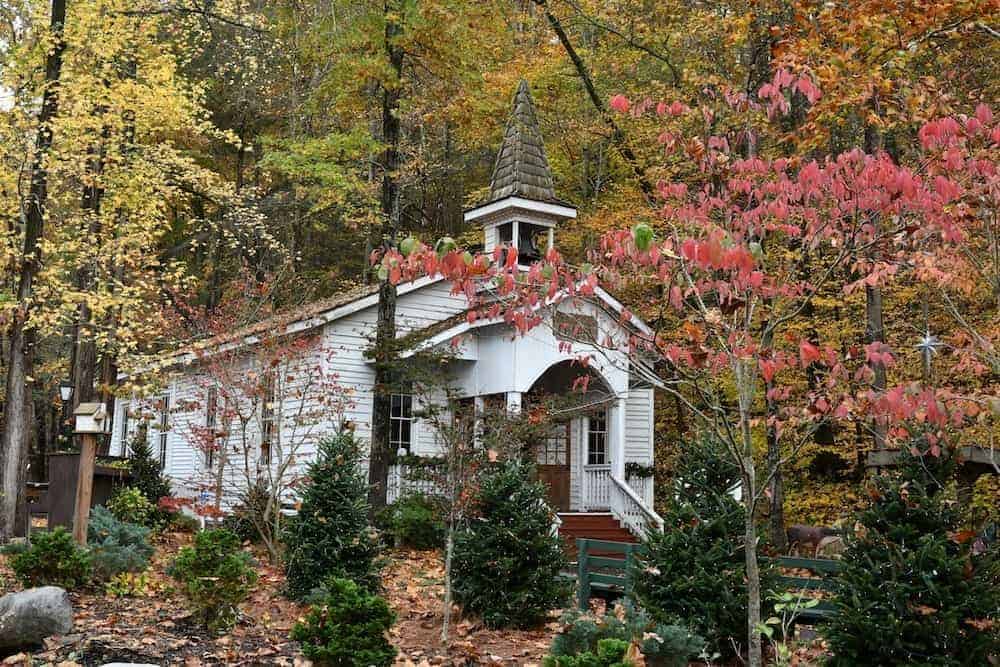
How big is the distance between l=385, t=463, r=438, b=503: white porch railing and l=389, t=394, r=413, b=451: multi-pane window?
31.9 inches

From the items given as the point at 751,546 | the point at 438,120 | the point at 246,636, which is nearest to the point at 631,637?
the point at 751,546

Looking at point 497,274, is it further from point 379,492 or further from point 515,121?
point 515,121

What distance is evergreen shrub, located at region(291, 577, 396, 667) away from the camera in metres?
A: 7.76

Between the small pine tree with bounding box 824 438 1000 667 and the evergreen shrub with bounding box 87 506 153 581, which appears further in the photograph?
the evergreen shrub with bounding box 87 506 153 581

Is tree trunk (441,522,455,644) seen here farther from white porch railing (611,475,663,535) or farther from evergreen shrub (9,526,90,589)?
white porch railing (611,475,663,535)

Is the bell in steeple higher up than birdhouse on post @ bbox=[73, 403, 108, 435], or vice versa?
the bell in steeple

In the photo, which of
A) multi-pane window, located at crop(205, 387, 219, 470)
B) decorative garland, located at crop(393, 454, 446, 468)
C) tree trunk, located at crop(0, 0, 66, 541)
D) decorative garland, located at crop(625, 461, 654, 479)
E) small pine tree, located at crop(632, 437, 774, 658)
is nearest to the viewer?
small pine tree, located at crop(632, 437, 774, 658)

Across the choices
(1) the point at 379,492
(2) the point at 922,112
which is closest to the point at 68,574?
(1) the point at 379,492

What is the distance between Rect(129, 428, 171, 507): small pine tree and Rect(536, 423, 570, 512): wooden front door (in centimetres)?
721

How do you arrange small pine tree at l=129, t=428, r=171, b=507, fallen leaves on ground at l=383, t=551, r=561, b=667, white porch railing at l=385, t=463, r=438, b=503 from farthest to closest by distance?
small pine tree at l=129, t=428, r=171, b=507 → white porch railing at l=385, t=463, r=438, b=503 → fallen leaves on ground at l=383, t=551, r=561, b=667

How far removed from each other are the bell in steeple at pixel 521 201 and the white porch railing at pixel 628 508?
4.55 meters

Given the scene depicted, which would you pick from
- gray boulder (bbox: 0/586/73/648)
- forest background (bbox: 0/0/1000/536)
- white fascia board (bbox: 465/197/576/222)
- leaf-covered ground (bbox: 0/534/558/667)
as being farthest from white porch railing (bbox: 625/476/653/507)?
gray boulder (bbox: 0/586/73/648)

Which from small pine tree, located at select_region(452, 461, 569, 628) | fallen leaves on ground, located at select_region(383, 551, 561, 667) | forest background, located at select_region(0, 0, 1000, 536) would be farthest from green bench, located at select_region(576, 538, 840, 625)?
forest background, located at select_region(0, 0, 1000, 536)

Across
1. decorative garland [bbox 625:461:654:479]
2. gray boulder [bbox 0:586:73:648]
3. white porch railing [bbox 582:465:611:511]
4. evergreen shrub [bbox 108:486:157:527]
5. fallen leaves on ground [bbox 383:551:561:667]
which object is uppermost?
decorative garland [bbox 625:461:654:479]
